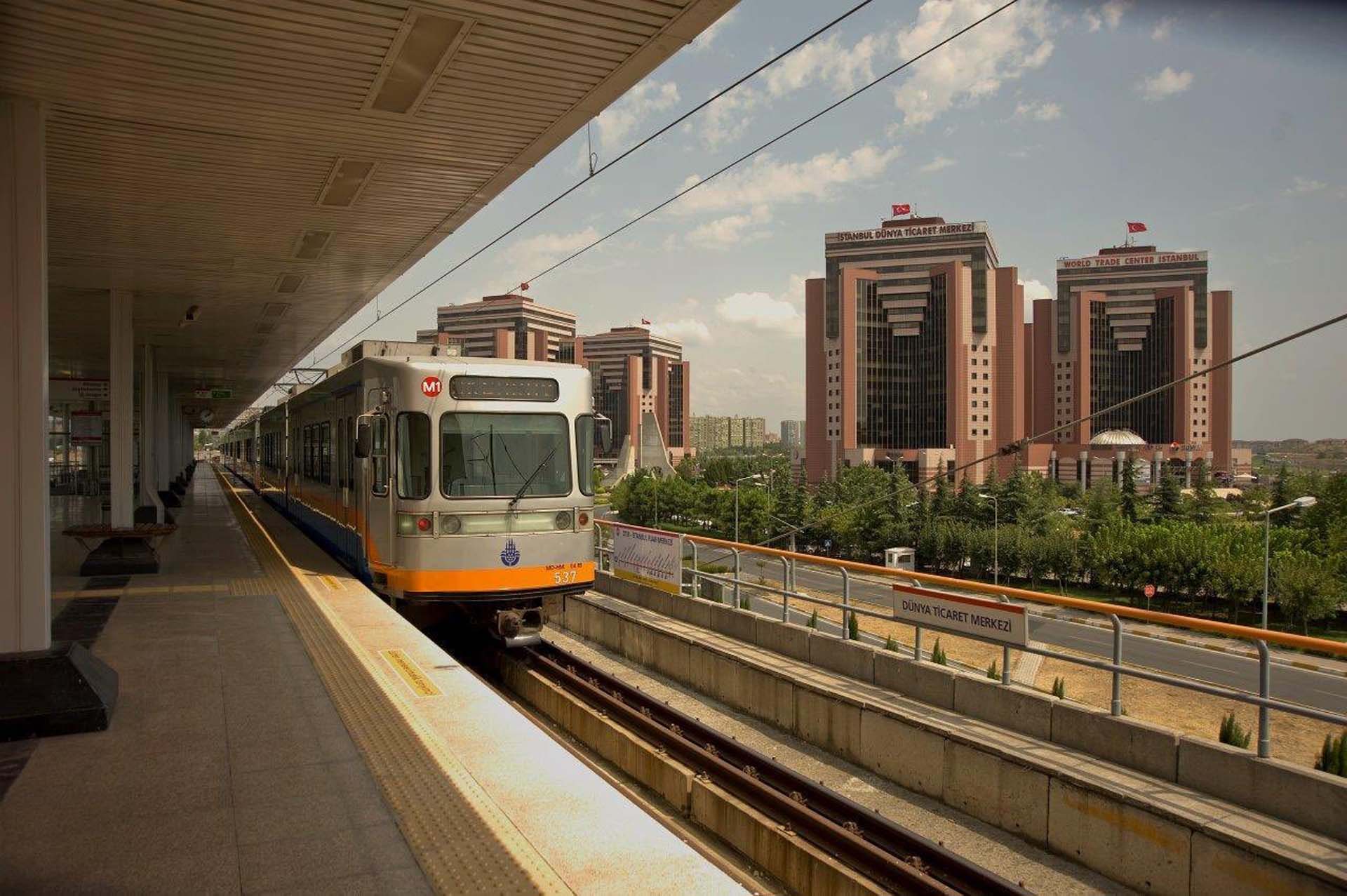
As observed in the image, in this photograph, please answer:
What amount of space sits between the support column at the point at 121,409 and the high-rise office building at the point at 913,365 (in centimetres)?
8744

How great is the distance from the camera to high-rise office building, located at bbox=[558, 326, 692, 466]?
151625 mm

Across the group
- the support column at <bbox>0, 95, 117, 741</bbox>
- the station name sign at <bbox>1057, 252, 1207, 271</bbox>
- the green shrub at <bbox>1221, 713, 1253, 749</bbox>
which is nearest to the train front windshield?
the support column at <bbox>0, 95, 117, 741</bbox>

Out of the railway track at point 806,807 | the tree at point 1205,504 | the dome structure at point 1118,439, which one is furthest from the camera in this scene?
the dome structure at point 1118,439

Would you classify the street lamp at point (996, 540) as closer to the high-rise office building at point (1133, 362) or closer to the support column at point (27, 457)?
the high-rise office building at point (1133, 362)

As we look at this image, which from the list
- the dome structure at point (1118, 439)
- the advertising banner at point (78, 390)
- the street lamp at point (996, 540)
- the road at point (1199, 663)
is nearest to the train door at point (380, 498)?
the road at point (1199, 663)

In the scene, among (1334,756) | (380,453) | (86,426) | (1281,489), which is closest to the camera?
(1334,756)

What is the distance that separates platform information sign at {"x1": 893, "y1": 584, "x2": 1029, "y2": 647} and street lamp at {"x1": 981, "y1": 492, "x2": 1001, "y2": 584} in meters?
46.3

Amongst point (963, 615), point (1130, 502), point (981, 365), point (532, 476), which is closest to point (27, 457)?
point (532, 476)

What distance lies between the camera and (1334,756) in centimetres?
611

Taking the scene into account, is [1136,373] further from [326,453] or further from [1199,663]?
[1199,663]

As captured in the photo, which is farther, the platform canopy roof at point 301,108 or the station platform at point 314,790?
the platform canopy roof at point 301,108

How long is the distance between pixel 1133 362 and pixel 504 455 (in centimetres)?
14303

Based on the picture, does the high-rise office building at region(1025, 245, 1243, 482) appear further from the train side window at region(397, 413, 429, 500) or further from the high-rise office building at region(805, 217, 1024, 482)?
the train side window at region(397, 413, 429, 500)

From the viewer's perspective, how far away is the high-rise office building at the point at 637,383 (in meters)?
152
